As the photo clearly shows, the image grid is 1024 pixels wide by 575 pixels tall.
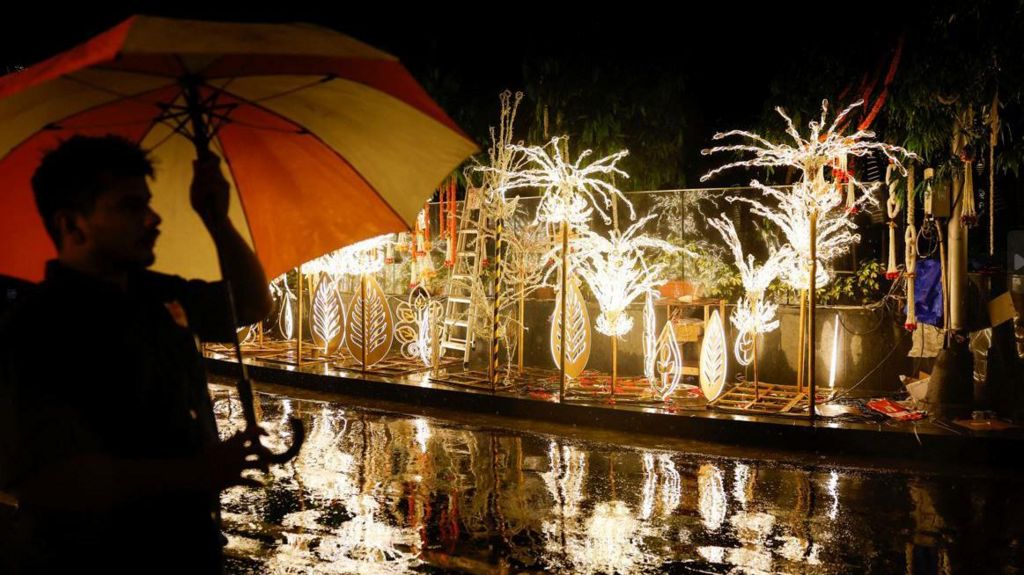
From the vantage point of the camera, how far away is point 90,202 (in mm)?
2283

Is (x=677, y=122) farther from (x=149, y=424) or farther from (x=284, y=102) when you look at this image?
(x=149, y=424)

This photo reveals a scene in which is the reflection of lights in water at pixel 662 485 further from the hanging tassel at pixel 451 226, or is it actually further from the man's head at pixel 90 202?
the hanging tassel at pixel 451 226

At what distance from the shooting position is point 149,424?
2240 millimetres

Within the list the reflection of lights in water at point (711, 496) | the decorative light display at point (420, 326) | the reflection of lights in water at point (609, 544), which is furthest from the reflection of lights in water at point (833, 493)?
the decorative light display at point (420, 326)

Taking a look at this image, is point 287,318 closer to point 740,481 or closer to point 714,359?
point 714,359

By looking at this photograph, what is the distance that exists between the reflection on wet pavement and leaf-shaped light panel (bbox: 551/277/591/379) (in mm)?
1918

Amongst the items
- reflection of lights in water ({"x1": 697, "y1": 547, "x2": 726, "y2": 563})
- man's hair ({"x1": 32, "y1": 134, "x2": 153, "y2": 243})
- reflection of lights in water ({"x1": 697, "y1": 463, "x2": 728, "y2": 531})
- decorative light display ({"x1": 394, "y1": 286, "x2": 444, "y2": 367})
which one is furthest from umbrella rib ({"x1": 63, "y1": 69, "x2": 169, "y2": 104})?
decorative light display ({"x1": 394, "y1": 286, "x2": 444, "y2": 367})

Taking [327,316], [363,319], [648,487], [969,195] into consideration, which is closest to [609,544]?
[648,487]

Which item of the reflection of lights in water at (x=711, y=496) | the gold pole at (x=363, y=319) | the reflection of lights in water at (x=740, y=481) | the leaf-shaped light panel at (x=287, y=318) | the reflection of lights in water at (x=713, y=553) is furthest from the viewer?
the leaf-shaped light panel at (x=287, y=318)

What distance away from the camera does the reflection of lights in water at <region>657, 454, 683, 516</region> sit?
22.0ft

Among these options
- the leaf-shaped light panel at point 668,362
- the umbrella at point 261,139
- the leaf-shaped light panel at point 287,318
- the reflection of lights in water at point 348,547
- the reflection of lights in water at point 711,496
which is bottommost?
the reflection of lights in water at point 348,547

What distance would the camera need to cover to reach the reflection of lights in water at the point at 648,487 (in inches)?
258

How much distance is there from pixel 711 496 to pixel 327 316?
8445 millimetres

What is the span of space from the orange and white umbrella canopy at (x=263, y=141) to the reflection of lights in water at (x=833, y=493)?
15.4 feet
